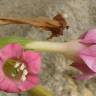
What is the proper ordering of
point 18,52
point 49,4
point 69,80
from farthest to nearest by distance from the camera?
point 49,4 → point 69,80 → point 18,52

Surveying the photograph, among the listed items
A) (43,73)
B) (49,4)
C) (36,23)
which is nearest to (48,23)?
(36,23)

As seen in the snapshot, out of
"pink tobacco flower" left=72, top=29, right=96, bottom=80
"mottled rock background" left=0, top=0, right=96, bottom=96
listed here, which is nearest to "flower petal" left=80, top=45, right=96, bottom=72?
"pink tobacco flower" left=72, top=29, right=96, bottom=80

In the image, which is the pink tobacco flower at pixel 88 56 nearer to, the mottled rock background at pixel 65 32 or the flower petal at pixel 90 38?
the flower petal at pixel 90 38

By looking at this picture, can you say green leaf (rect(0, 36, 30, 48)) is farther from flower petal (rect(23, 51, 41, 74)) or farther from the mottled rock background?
the mottled rock background

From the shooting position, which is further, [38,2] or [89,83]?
[38,2]

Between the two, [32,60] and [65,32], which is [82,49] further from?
[65,32]

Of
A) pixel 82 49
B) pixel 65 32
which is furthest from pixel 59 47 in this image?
pixel 65 32

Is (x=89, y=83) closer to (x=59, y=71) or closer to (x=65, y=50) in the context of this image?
(x=59, y=71)
